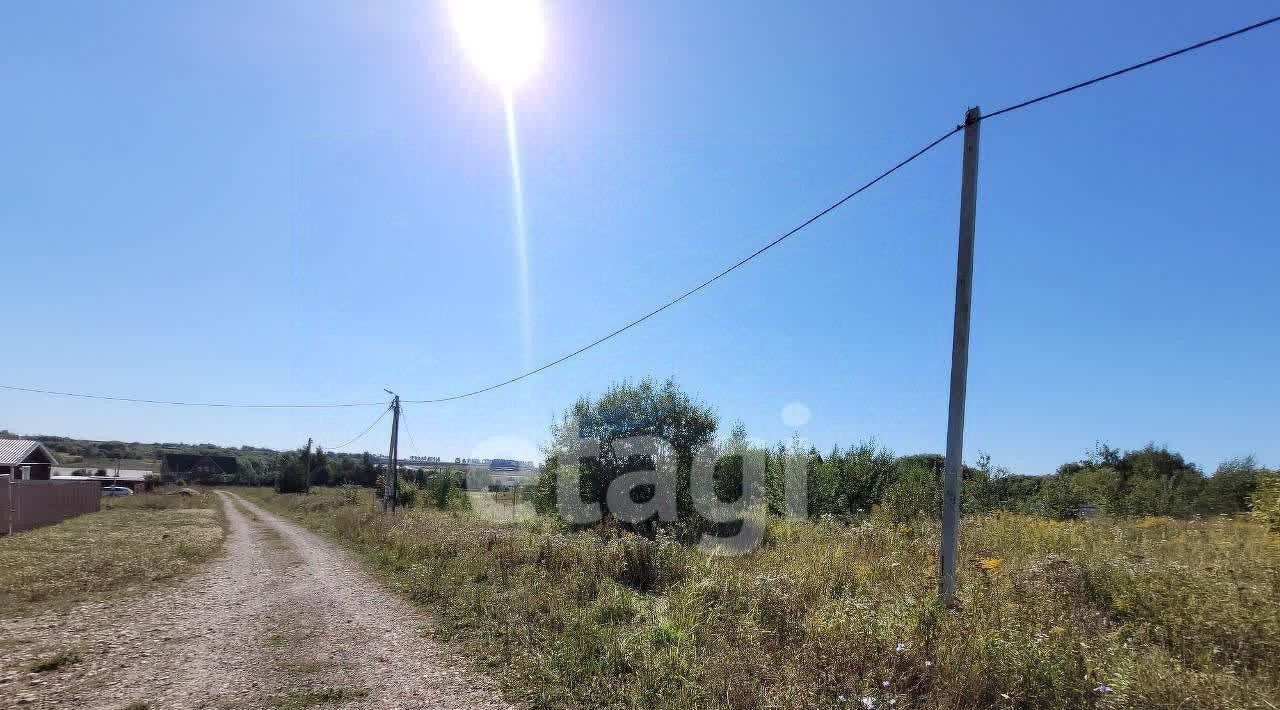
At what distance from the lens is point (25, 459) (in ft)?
116

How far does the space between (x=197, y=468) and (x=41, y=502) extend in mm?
78279

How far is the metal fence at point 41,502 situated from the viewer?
18.4 metres

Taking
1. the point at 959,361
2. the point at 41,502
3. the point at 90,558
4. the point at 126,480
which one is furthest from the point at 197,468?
the point at 959,361

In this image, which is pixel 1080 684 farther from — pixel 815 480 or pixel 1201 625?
pixel 815 480

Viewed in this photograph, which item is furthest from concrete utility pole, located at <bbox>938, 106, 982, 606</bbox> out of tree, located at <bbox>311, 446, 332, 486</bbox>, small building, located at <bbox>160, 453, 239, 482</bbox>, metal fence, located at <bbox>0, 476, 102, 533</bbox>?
small building, located at <bbox>160, 453, 239, 482</bbox>

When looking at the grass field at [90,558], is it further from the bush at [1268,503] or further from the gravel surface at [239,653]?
the bush at [1268,503]

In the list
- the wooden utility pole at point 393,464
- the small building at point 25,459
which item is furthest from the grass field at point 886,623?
the small building at point 25,459

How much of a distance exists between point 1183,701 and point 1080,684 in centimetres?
50

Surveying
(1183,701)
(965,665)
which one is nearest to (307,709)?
(965,665)

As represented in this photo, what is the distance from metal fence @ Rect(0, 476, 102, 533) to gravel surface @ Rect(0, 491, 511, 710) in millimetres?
16661

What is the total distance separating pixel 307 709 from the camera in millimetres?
4391

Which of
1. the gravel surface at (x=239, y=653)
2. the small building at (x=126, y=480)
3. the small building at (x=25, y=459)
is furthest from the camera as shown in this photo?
the small building at (x=126, y=480)

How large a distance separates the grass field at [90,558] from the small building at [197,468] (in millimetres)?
73971

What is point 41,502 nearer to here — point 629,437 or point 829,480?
point 629,437
